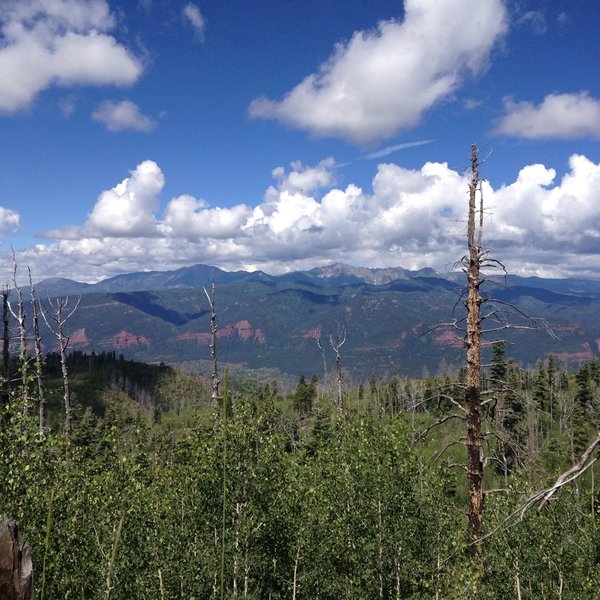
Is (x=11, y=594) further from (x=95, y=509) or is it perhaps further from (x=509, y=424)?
(x=509, y=424)

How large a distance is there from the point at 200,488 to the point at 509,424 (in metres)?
96.0

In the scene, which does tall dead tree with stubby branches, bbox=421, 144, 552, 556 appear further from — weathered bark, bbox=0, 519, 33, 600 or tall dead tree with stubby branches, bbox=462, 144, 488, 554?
weathered bark, bbox=0, 519, 33, 600

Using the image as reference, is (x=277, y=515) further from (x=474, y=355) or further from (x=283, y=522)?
(x=474, y=355)

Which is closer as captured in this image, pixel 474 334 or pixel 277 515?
pixel 474 334

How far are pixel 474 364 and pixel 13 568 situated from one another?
640 inches

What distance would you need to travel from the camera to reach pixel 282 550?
27.9m

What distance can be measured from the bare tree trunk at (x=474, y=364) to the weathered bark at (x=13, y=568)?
15378 mm

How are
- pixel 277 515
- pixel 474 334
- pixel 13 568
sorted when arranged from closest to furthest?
1. pixel 13 568
2. pixel 474 334
3. pixel 277 515

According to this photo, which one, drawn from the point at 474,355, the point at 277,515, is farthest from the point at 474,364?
the point at 277,515

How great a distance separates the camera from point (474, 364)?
57.7ft

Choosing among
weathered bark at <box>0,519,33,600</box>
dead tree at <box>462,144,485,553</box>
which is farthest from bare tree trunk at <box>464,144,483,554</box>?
weathered bark at <box>0,519,33,600</box>

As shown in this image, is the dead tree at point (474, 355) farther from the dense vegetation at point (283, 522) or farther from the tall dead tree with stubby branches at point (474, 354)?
the dense vegetation at point (283, 522)

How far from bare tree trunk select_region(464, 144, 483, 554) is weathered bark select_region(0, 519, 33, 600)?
50.5 ft

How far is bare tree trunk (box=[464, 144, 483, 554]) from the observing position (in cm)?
1692
